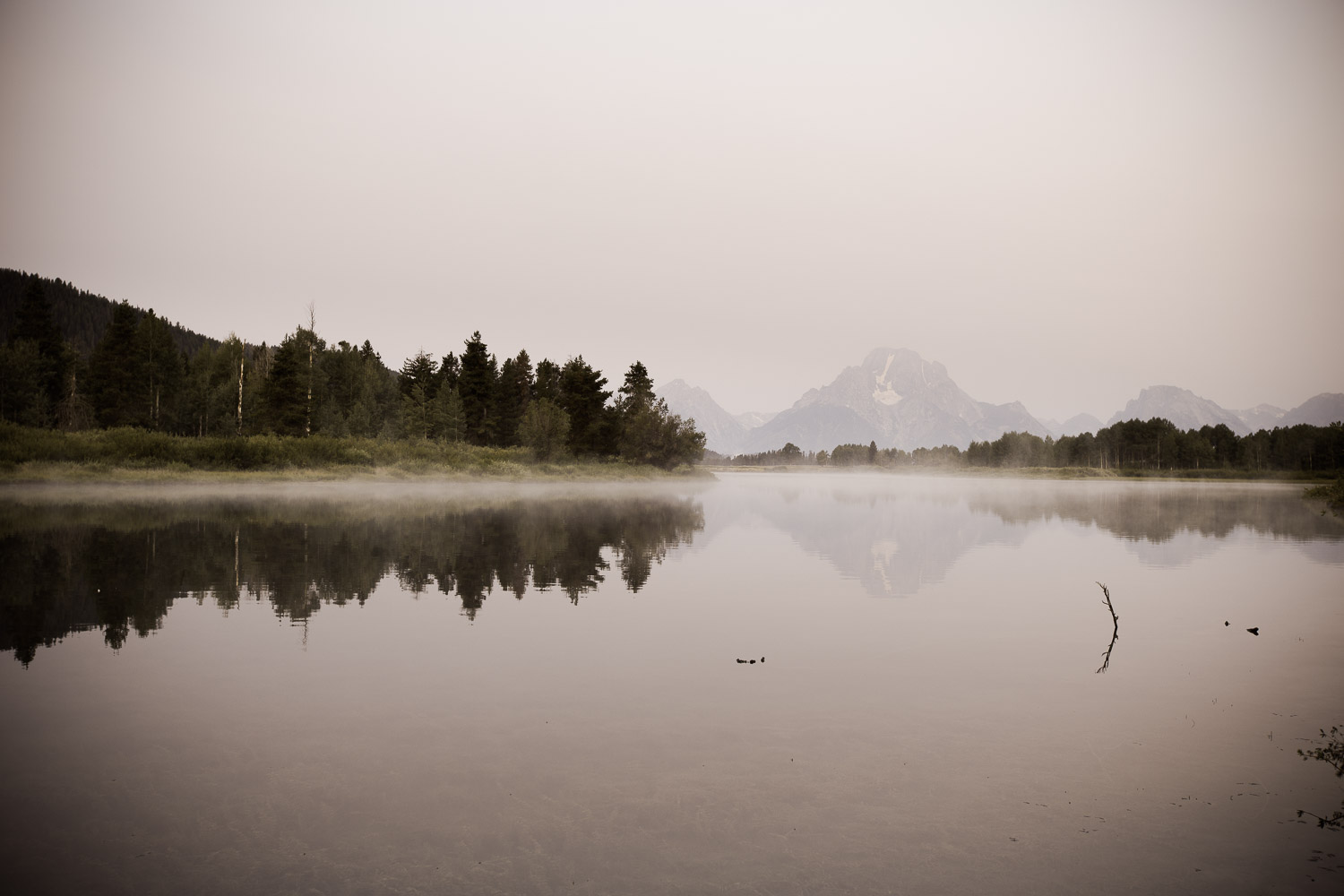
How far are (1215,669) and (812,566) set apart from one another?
44.0 ft

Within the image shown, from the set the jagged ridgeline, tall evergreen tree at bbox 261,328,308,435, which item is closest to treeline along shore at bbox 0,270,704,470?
tall evergreen tree at bbox 261,328,308,435

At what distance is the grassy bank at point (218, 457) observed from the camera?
58.7 metres

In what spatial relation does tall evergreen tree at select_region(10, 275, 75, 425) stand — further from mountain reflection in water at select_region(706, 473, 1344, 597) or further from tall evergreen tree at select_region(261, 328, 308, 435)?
mountain reflection in water at select_region(706, 473, 1344, 597)

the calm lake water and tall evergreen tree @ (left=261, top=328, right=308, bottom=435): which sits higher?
tall evergreen tree @ (left=261, top=328, right=308, bottom=435)

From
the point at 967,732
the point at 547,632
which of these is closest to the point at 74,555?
the point at 547,632

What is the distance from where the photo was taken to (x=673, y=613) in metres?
17.2

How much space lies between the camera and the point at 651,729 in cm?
963

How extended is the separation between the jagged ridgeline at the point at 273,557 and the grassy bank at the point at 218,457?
20.2 metres

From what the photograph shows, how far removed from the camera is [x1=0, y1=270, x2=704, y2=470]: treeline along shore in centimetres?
6869

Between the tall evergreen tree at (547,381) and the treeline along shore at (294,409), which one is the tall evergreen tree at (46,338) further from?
the tall evergreen tree at (547,381)

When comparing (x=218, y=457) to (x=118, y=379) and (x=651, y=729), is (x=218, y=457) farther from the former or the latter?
(x=651, y=729)

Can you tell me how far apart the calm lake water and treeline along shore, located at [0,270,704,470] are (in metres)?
50.1

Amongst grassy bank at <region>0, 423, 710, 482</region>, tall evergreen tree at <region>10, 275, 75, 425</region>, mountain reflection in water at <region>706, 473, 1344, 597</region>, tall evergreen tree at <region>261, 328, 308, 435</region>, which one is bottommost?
mountain reflection in water at <region>706, 473, 1344, 597</region>

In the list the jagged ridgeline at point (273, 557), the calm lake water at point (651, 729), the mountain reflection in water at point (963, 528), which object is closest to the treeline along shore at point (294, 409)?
the jagged ridgeline at point (273, 557)
